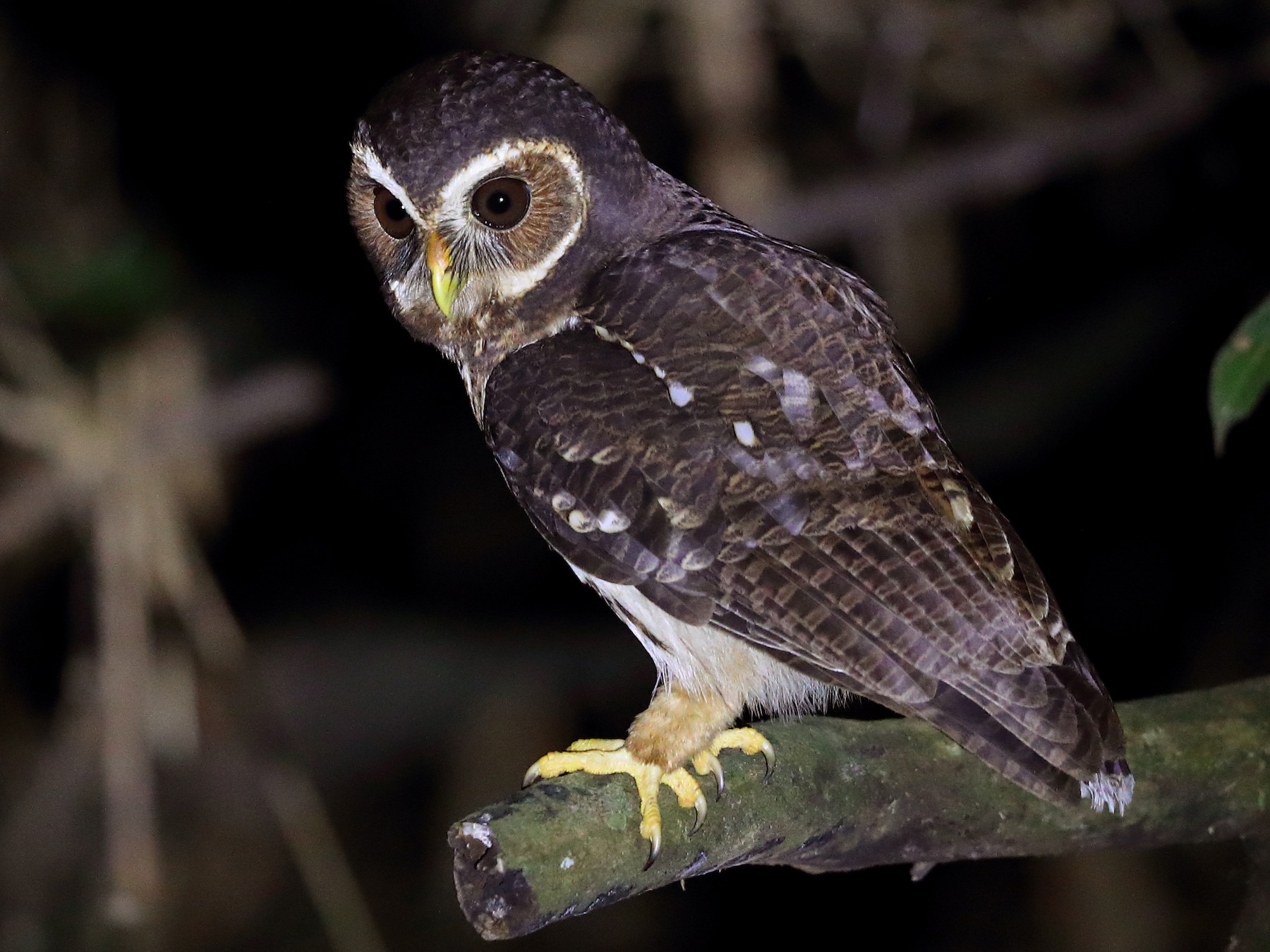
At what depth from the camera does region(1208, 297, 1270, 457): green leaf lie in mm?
2479

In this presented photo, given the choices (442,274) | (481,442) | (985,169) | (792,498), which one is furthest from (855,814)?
(481,442)

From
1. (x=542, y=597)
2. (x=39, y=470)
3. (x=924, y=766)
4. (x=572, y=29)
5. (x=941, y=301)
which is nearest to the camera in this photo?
(x=924, y=766)

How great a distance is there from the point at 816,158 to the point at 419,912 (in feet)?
12.3

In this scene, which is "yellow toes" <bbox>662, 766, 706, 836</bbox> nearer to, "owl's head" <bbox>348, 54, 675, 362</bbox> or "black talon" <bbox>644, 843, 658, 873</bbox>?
"black talon" <bbox>644, 843, 658, 873</bbox>

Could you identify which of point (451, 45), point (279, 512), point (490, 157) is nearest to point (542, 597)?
point (279, 512)

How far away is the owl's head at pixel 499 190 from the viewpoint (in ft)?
8.82

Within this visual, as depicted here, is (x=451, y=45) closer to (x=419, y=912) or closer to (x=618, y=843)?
(x=419, y=912)

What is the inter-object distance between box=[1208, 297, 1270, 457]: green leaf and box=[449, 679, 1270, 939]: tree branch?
682 mm

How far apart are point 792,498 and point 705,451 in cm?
18

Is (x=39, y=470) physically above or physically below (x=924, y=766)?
above

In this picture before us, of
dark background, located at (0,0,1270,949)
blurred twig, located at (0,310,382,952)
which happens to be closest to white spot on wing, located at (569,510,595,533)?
blurred twig, located at (0,310,382,952)

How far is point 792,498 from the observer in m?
2.46

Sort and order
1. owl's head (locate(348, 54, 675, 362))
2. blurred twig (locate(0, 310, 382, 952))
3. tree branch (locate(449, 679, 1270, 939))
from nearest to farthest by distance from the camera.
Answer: tree branch (locate(449, 679, 1270, 939)) < owl's head (locate(348, 54, 675, 362)) < blurred twig (locate(0, 310, 382, 952))

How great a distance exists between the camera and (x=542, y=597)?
613cm
